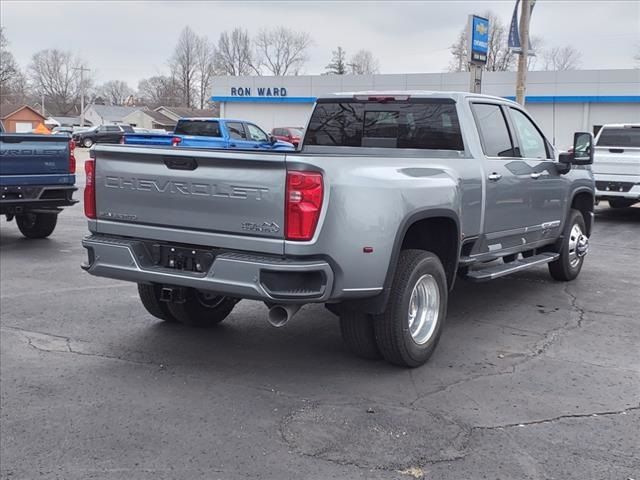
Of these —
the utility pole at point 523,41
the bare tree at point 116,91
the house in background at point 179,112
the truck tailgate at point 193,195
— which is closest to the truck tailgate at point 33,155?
the truck tailgate at point 193,195

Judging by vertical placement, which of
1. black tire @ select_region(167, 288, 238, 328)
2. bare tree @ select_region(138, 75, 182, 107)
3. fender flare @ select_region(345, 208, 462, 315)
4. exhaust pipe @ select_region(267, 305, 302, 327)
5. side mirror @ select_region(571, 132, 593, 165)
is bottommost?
black tire @ select_region(167, 288, 238, 328)

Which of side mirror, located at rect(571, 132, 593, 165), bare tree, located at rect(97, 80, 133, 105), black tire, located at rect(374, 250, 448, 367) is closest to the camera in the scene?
black tire, located at rect(374, 250, 448, 367)

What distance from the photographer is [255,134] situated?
23.9 m

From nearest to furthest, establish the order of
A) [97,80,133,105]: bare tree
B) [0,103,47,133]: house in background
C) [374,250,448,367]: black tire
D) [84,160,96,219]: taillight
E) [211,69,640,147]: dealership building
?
[374,250,448,367]: black tire
[84,160,96,219]: taillight
[211,69,640,147]: dealership building
[0,103,47,133]: house in background
[97,80,133,105]: bare tree

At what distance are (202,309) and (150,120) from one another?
101 meters

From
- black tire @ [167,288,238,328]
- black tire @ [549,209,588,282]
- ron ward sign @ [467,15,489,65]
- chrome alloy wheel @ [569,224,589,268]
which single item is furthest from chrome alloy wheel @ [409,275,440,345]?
ron ward sign @ [467,15,489,65]

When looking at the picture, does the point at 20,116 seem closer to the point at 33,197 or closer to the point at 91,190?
the point at 33,197

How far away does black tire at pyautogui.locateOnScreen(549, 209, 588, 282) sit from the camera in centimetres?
775

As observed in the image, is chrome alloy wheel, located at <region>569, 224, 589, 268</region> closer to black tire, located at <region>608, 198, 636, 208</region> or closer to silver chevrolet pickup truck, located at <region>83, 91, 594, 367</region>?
silver chevrolet pickup truck, located at <region>83, 91, 594, 367</region>

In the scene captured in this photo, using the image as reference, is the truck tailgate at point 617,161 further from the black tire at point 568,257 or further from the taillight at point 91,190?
the taillight at point 91,190

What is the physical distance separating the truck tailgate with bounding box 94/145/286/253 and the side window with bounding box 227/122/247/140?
57.6 feet

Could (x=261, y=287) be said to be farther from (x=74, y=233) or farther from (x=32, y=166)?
(x=74, y=233)

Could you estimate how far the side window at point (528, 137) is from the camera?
6805mm

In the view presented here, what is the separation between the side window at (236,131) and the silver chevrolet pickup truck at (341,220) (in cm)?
1634
